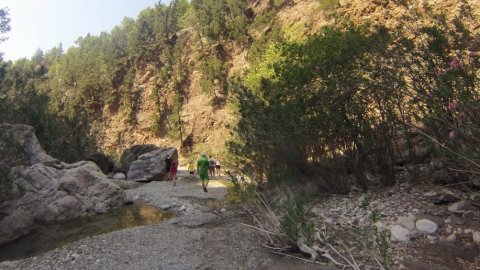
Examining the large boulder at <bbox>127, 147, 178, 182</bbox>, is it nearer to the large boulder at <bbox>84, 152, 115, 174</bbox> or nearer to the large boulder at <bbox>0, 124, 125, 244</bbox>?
the large boulder at <bbox>84, 152, 115, 174</bbox>

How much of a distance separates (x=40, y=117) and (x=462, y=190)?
25.8m

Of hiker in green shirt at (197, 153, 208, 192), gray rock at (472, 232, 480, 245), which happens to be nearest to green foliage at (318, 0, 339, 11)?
hiker in green shirt at (197, 153, 208, 192)

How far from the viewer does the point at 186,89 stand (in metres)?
43.7

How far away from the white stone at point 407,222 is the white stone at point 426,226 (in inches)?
3.8

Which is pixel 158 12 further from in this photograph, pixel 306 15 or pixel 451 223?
pixel 451 223

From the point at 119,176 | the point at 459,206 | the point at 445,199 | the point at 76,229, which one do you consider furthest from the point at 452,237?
the point at 119,176

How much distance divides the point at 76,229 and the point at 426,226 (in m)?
9.13

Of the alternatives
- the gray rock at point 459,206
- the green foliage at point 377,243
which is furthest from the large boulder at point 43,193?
the gray rock at point 459,206

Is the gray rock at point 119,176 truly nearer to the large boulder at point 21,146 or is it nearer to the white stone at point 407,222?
the large boulder at point 21,146

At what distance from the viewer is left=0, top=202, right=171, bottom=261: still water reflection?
30.1 ft

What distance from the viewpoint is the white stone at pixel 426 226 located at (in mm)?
5938

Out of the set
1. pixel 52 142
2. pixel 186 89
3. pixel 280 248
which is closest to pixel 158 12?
pixel 186 89

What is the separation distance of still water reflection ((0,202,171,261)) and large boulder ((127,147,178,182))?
900cm

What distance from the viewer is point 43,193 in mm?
12539
